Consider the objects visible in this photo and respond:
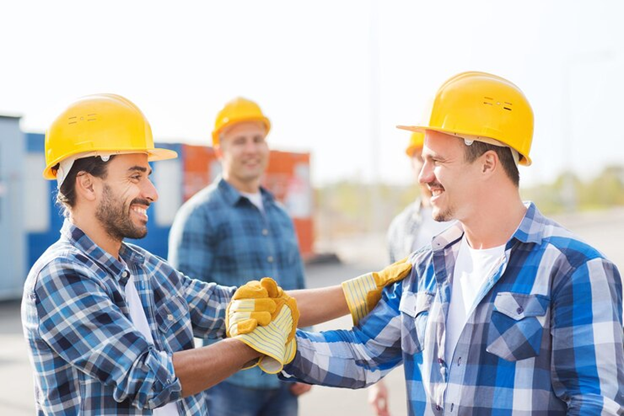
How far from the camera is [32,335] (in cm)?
224

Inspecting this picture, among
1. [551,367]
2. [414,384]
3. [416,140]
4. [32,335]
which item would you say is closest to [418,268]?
[414,384]

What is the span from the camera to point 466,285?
2.45 metres

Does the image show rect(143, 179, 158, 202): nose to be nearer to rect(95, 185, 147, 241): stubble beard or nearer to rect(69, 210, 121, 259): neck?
rect(95, 185, 147, 241): stubble beard

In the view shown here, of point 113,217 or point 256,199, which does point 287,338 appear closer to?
point 113,217

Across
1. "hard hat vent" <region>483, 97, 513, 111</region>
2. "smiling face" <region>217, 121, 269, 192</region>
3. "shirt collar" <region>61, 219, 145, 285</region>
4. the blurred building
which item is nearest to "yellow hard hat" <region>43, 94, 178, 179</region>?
"shirt collar" <region>61, 219, 145, 285</region>

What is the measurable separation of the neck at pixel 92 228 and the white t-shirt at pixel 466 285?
1.26 metres

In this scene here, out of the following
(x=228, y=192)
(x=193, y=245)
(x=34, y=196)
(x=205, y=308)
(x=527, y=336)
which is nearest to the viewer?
(x=527, y=336)

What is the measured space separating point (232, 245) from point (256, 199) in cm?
42

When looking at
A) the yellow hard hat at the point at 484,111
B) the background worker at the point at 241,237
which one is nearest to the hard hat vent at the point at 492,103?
the yellow hard hat at the point at 484,111

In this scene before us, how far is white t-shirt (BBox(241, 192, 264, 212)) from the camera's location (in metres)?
4.22

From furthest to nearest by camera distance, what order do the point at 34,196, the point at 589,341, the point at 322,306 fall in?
the point at 34,196, the point at 322,306, the point at 589,341

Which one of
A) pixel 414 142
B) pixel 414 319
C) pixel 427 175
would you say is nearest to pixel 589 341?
pixel 414 319

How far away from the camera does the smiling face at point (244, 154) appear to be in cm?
425

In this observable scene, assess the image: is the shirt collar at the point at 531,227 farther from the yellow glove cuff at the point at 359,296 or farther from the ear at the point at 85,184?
the ear at the point at 85,184
